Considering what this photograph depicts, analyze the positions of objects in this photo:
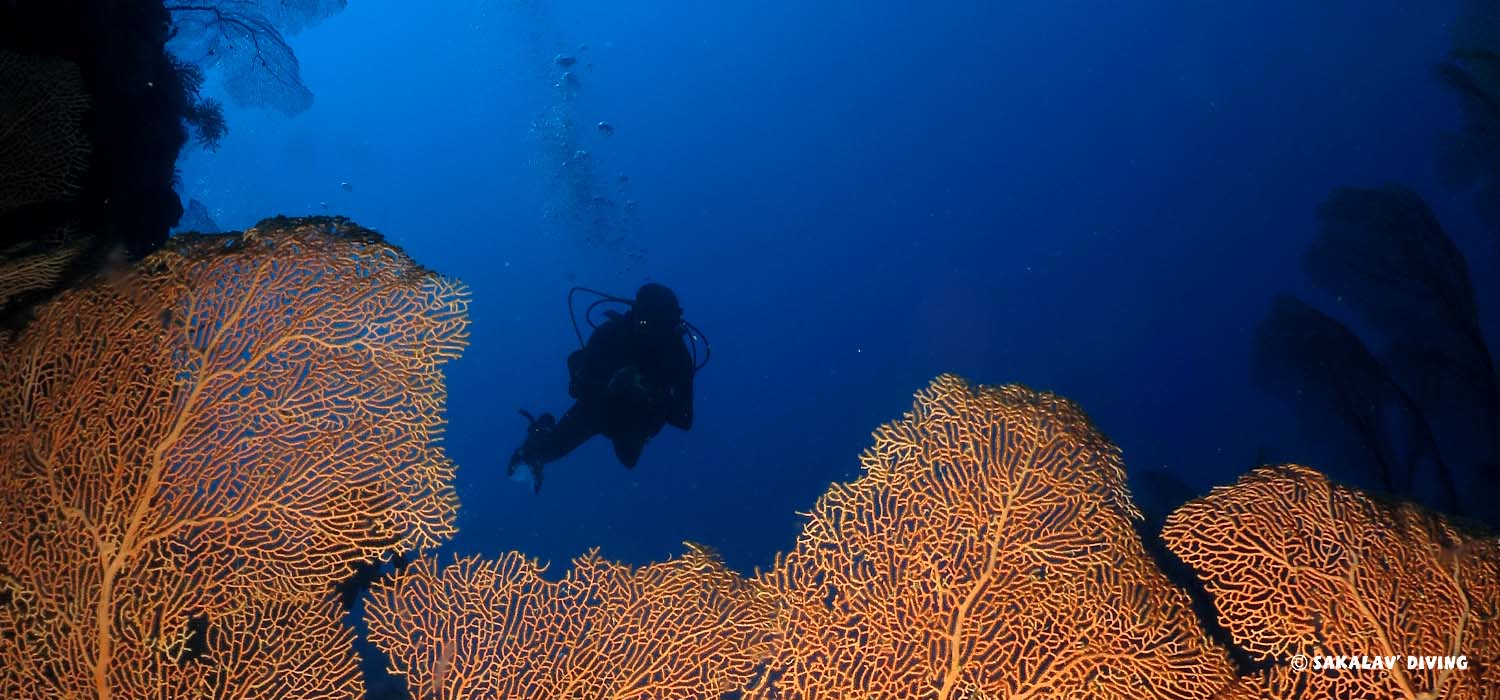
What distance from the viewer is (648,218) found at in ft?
320

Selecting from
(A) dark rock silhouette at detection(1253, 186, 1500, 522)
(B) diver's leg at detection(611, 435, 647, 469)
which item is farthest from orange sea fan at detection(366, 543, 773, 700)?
(A) dark rock silhouette at detection(1253, 186, 1500, 522)

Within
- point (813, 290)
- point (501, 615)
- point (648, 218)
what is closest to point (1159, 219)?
point (813, 290)

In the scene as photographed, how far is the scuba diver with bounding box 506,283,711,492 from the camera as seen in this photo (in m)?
7.73

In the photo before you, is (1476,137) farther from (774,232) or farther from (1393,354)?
(774,232)

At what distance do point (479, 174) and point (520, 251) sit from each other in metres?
16.5

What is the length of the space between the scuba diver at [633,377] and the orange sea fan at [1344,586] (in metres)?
5.65

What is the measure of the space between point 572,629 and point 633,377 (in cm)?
462

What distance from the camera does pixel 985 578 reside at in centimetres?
285

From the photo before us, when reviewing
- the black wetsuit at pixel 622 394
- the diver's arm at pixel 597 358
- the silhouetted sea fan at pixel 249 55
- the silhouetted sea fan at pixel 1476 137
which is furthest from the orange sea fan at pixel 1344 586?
the silhouetted sea fan at pixel 249 55

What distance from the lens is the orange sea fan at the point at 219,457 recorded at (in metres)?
2.64

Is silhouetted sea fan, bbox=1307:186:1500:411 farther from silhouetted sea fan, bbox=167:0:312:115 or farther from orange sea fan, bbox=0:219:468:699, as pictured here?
silhouetted sea fan, bbox=167:0:312:115

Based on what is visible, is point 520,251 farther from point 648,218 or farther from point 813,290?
point 813,290

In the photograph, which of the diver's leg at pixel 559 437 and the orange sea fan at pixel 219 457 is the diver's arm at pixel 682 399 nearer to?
the diver's leg at pixel 559 437

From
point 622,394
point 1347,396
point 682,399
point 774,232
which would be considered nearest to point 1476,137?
point 1347,396
